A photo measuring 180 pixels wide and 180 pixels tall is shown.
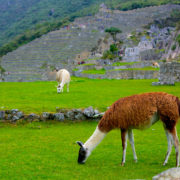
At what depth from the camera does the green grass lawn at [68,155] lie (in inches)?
280

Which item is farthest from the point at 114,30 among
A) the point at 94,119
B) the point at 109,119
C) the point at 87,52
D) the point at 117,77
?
the point at 109,119

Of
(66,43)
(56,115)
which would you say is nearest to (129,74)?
(56,115)

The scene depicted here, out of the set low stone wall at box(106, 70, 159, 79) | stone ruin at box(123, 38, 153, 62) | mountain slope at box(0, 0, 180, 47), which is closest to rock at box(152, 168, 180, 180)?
low stone wall at box(106, 70, 159, 79)

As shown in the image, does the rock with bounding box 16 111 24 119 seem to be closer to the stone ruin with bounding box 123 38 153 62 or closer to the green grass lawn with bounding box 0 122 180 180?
the green grass lawn with bounding box 0 122 180 180

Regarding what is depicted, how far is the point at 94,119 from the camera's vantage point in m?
13.4

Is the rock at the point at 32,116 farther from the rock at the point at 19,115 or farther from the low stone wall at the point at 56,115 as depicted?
the rock at the point at 19,115

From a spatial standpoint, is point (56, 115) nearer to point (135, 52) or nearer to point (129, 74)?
point (129, 74)

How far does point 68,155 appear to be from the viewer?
8.65 m

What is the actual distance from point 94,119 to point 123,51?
5725 cm

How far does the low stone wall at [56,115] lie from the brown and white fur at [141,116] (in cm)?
535

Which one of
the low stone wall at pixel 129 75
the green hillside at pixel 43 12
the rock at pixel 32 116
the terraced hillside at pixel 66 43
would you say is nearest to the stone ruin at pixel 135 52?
the terraced hillside at pixel 66 43

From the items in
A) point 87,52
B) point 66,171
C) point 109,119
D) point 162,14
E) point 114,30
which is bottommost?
point 66,171

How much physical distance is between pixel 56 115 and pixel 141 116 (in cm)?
637

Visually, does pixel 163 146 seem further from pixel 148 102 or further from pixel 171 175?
pixel 171 175
